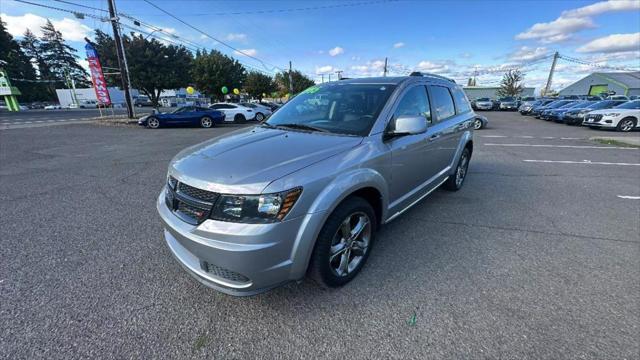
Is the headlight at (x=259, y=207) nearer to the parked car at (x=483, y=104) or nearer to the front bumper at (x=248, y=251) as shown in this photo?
the front bumper at (x=248, y=251)

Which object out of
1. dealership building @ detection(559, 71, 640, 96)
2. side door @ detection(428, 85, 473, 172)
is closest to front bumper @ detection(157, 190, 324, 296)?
side door @ detection(428, 85, 473, 172)

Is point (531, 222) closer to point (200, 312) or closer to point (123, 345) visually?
point (200, 312)

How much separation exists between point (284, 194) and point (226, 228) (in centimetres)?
43

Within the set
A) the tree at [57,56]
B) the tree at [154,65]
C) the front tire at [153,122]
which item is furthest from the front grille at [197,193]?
the tree at [57,56]

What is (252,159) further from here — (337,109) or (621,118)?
(621,118)

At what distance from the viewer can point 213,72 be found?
3425cm

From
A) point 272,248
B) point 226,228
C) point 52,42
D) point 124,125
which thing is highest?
point 52,42

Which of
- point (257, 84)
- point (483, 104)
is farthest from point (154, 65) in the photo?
point (483, 104)

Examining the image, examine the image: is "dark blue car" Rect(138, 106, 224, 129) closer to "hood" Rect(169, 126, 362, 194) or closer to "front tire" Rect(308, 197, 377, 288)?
"hood" Rect(169, 126, 362, 194)

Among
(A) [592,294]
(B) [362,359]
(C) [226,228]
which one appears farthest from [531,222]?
(C) [226,228]

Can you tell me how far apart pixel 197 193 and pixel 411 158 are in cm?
213

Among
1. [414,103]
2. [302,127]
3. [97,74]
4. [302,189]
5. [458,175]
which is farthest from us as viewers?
[97,74]

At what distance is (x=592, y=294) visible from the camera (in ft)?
7.68

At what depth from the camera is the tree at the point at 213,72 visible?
34.1m
